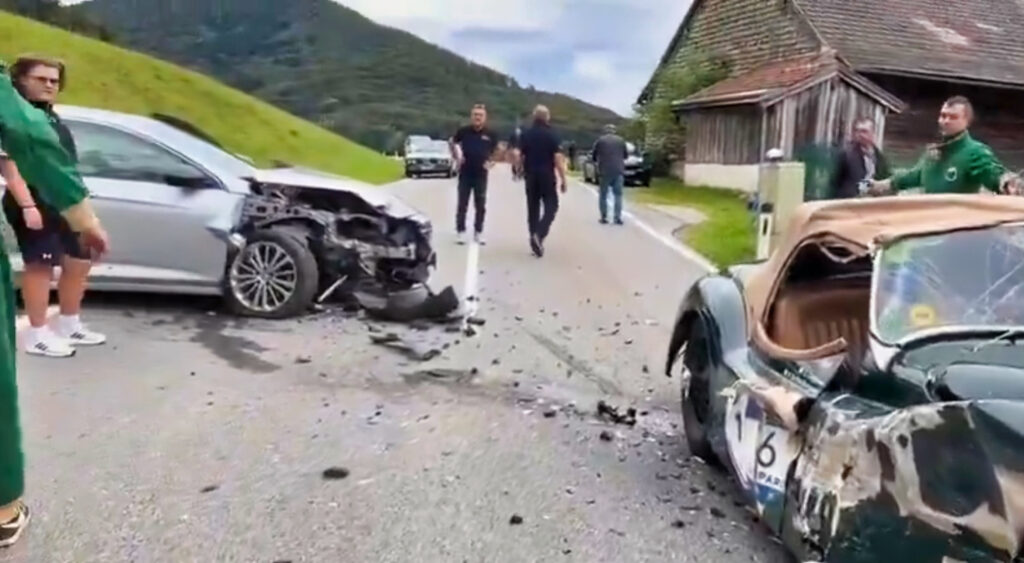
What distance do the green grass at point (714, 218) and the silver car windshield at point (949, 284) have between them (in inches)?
377

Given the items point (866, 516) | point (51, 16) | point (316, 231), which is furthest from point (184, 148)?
point (51, 16)

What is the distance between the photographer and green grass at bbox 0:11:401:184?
1959 inches

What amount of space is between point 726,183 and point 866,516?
3114 centimetres

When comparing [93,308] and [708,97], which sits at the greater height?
[708,97]

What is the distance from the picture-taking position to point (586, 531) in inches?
181

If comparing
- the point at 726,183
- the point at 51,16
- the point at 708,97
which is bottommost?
the point at 726,183

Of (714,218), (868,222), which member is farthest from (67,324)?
(714,218)

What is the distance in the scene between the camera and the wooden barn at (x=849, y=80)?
30.4 metres

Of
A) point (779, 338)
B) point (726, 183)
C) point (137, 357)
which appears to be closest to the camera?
point (779, 338)

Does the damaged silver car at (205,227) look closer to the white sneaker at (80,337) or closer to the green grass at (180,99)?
the white sneaker at (80,337)

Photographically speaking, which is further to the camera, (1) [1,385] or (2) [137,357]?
(2) [137,357]

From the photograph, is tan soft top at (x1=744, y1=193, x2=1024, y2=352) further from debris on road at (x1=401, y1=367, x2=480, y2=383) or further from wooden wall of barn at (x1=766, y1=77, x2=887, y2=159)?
wooden wall of barn at (x1=766, y1=77, x2=887, y2=159)

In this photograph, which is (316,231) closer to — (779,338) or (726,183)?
(779,338)

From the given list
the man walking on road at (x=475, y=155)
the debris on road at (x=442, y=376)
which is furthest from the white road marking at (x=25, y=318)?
the man walking on road at (x=475, y=155)
